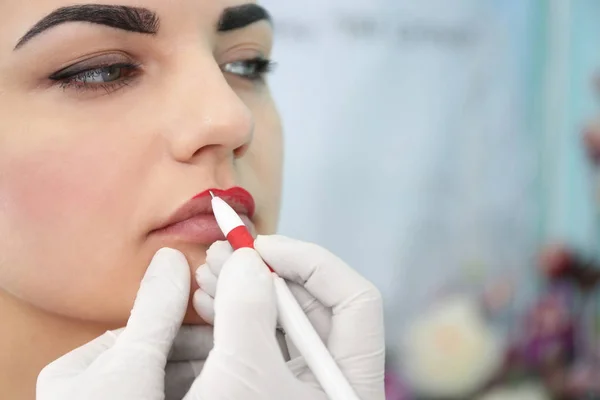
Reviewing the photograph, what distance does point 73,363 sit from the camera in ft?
1.97

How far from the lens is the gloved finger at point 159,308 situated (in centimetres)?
58

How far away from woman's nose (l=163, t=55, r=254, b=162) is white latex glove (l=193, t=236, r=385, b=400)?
0.10 metres

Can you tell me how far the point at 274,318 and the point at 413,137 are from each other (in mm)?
1114

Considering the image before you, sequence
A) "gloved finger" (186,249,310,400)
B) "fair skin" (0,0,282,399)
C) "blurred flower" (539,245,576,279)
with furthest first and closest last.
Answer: "blurred flower" (539,245,576,279) < "fair skin" (0,0,282,399) < "gloved finger" (186,249,310,400)

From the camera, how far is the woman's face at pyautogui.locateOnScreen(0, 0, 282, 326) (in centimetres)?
65

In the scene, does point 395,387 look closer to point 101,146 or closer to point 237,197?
point 237,197

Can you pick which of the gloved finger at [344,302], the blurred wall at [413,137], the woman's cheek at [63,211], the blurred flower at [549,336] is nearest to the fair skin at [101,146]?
the woman's cheek at [63,211]

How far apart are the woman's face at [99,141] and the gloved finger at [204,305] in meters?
0.03

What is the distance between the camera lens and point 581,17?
1.68m

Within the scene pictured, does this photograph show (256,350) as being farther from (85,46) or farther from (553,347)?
(553,347)

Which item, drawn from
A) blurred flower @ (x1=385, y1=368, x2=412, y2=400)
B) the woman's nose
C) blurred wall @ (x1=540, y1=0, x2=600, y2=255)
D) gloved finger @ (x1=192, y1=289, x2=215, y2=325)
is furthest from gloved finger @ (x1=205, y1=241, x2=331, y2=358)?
blurred wall @ (x1=540, y1=0, x2=600, y2=255)

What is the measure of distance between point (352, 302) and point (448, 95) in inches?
45.1

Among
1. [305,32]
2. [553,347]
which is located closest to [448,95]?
[305,32]

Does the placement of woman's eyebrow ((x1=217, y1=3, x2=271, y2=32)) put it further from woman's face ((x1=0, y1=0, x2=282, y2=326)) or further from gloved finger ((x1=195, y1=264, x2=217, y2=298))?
gloved finger ((x1=195, y1=264, x2=217, y2=298))
